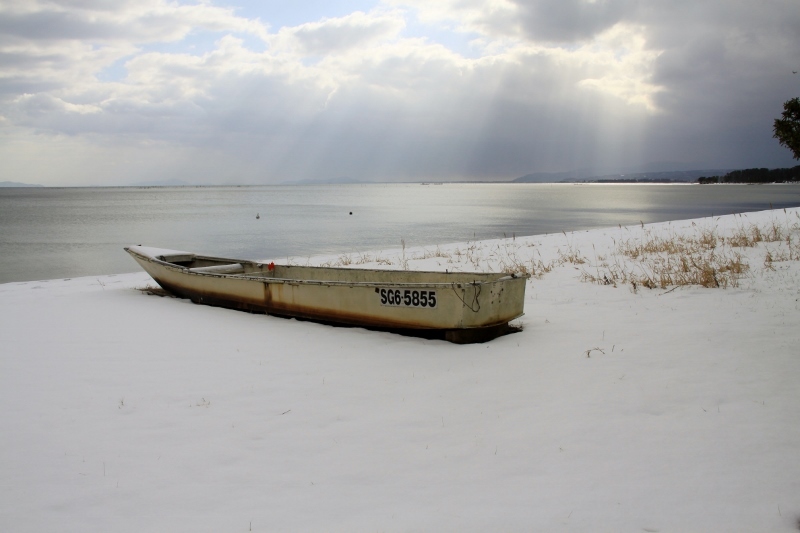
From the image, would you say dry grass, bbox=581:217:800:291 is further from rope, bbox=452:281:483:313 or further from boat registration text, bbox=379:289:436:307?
boat registration text, bbox=379:289:436:307

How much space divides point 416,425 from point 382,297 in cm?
268

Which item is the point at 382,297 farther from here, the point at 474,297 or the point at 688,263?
the point at 688,263

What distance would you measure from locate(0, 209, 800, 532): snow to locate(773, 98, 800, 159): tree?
35.8ft

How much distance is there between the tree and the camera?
15.6 m

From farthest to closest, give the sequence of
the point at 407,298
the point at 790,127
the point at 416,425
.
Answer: the point at 790,127 < the point at 407,298 < the point at 416,425

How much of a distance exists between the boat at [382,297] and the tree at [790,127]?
45.4ft

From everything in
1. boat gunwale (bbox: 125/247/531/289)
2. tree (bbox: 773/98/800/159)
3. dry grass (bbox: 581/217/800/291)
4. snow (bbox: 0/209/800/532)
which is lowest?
snow (bbox: 0/209/800/532)

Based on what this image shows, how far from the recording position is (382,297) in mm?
6859

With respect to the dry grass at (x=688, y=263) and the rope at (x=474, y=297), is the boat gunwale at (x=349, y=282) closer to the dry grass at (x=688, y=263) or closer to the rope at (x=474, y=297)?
the rope at (x=474, y=297)

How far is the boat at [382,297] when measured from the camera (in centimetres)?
640

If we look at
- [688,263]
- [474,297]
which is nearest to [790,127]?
[688,263]

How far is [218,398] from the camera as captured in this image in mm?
5023

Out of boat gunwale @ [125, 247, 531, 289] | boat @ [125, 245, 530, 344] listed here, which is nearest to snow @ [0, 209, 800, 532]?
boat @ [125, 245, 530, 344]

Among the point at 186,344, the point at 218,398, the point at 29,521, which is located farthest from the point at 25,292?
the point at 29,521
